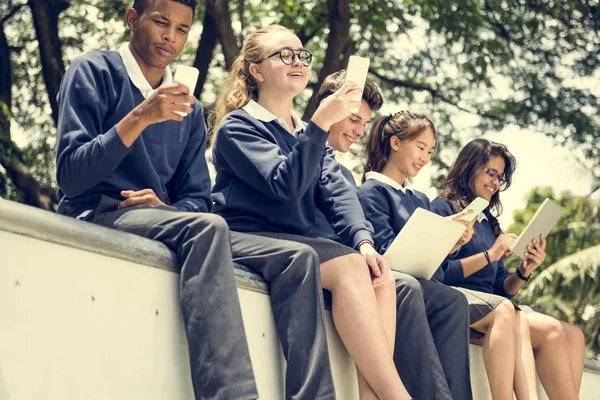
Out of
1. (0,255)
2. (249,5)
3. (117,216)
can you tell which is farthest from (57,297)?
(249,5)

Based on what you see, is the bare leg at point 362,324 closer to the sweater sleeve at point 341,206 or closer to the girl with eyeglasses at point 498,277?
the sweater sleeve at point 341,206

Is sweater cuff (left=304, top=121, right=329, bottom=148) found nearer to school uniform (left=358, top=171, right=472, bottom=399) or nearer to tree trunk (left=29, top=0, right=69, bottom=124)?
school uniform (left=358, top=171, right=472, bottom=399)

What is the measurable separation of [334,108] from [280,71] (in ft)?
1.99

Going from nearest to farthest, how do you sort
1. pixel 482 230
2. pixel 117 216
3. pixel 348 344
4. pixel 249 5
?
pixel 117 216, pixel 348 344, pixel 482 230, pixel 249 5

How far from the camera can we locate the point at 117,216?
3531mm

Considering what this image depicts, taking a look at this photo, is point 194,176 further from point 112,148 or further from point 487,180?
point 487,180

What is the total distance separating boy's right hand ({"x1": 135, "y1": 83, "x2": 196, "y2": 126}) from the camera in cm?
331

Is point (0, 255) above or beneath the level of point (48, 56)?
above

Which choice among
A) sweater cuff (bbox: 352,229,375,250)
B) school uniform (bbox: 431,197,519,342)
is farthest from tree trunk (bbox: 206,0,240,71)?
sweater cuff (bbox: 352,229,375,250)

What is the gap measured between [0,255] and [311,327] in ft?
4.08

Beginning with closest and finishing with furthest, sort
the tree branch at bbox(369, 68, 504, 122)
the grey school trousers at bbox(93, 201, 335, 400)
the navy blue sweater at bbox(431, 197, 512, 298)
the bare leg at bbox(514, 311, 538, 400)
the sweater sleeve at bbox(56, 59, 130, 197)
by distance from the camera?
the grey school trousers at bbox(93, 201, 335, 400), the sweater sleeve at bbox(56, 59, 130, 197), the bare leg at bbox(514, 311, 538, 400), the navy blue sweater at bbox(431, 197, 512, 298), the tree branch at bbox(369, 68, 504, 122)

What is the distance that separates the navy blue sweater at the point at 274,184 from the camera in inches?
154

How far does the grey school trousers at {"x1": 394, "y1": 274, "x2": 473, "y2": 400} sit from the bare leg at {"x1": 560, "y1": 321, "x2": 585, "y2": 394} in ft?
3.44

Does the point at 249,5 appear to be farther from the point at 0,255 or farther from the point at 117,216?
the point at 0,255
